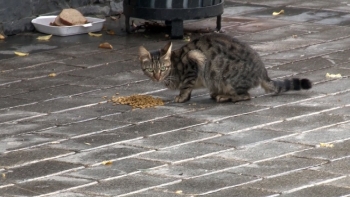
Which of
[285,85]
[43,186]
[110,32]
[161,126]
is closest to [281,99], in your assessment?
[285,85]

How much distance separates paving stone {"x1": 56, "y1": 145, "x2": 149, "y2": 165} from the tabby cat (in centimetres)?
150

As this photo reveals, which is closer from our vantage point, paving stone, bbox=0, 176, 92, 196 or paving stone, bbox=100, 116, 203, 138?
paving stone, bbox=0, 176, 92, 196

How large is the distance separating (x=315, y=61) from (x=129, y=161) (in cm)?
371

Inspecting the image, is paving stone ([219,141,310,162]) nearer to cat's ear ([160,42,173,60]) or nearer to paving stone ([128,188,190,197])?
paving stone ([128,188,190,197])

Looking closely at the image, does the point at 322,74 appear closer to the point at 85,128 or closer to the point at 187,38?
the point at 187,38

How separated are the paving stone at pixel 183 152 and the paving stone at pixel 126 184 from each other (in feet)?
1.40

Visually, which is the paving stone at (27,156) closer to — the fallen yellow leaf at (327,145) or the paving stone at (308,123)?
the paving stone at (308,123)

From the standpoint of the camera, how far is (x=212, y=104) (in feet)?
27.5

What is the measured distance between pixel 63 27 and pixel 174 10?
142 centimetres

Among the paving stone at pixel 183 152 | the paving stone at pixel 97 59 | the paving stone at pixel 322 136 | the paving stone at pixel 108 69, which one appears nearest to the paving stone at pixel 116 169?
the paving stone at pixel 183 152

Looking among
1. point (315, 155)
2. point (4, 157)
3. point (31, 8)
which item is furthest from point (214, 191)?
point (31, 8)

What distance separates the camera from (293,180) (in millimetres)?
6215

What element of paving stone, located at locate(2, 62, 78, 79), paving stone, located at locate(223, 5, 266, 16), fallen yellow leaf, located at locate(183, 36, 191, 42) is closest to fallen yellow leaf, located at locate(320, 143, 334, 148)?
paving stone, located at locate(2, 62, 78, 79)

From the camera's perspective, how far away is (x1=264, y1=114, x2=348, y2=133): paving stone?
294 inches
